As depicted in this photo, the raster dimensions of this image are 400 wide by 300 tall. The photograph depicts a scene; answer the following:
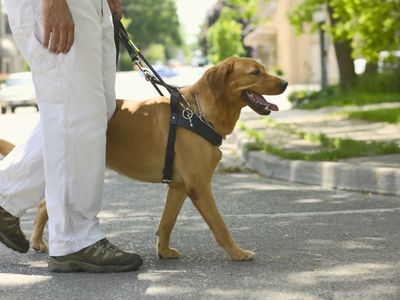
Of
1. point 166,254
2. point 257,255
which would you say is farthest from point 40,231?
point 257,255

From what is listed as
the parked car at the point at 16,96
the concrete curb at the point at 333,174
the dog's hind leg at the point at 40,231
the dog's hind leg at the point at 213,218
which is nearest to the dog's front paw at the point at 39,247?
the dog's hind leg at the point at 40,231

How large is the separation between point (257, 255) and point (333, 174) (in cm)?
371

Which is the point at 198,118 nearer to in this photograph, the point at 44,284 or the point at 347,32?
the point at 44,284

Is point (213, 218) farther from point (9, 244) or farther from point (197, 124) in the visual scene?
point (9, 244)

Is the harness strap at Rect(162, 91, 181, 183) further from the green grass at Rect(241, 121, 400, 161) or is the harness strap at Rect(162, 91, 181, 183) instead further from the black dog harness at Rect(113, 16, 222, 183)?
the green grass at Rect(241, 121, 400, 161)

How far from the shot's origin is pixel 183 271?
432 cm

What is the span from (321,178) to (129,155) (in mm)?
4213

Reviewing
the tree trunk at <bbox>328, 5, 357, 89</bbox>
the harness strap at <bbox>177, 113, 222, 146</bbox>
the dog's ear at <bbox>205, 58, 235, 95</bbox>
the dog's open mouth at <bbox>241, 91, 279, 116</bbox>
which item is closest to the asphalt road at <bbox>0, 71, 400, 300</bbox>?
the harness strap at <bbox>177, 113, 222, 146</bbox>

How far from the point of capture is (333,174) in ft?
27.2

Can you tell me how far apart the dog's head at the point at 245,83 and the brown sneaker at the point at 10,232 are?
1.26m

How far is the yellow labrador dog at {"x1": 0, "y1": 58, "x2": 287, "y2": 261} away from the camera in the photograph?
4.50 meters

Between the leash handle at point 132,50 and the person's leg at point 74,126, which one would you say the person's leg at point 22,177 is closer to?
the person's leg at point 74,126

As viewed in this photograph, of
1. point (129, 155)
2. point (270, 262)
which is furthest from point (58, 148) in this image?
point (270, 262)

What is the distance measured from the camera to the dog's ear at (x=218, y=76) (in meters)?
4.61
